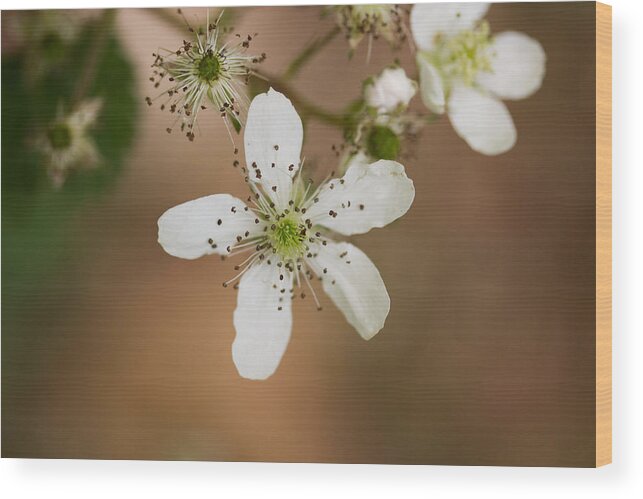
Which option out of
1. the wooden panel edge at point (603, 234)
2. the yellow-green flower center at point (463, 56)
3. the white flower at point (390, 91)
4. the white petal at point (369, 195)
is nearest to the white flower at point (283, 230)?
the white petal at point (369, 195)

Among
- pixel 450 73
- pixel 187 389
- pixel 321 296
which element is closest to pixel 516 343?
pixel 321 296

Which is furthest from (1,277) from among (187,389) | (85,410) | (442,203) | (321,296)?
(442,203)

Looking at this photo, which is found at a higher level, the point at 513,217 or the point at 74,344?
the point at 513,217

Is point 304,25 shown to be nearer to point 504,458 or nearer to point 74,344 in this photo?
point 74,344

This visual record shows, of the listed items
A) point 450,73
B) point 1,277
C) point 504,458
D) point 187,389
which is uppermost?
point 450,73

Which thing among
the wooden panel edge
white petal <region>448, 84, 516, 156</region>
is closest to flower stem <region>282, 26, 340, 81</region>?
white petal <region>448, 84, 516, 156</region>
